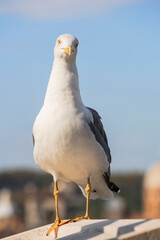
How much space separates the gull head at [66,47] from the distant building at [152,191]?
21.5m

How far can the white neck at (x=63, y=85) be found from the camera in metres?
3.97

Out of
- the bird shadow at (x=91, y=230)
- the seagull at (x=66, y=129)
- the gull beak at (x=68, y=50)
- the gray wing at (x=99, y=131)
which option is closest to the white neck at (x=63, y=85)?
the seagull at (x=66, y=129)

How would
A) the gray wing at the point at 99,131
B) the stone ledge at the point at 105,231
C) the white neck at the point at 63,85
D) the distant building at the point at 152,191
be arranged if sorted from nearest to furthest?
the stone ledge at the point at 105,231 → the white neck at the point at 63,85 → the gray wing at the point at 99,131 → the distant building at the point at 152,191

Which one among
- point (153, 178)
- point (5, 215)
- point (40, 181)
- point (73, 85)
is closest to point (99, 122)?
point (73, 85)

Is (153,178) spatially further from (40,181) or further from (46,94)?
(40,181)

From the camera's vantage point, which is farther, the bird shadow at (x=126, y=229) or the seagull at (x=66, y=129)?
the seagull at (x=66, y=129)

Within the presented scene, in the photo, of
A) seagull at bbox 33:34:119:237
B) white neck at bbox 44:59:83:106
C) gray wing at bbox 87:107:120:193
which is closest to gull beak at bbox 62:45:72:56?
seagull at bbox 33:34:119:237

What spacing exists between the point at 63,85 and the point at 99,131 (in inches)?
19.6

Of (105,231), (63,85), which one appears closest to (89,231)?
(105,231)

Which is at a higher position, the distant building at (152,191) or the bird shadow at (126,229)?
the bird shadow at (126,229)

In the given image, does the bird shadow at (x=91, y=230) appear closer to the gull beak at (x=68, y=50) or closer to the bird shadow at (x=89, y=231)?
the bird shadow at (x=89, y=231)

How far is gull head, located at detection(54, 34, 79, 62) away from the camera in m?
3.87

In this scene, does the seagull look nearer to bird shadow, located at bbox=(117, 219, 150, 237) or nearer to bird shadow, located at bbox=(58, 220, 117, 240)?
bird shadow, located at bbox=(58, 220, 117, 240)

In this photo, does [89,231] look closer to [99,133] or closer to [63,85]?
[99,133]
